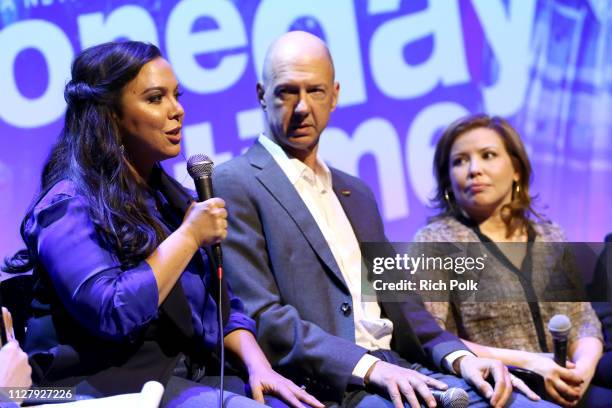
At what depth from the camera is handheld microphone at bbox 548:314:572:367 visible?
9.61ft

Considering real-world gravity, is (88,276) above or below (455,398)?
above

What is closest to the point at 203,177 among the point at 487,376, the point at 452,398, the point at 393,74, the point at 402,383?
the point at 402,383

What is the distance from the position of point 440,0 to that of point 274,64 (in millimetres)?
1065

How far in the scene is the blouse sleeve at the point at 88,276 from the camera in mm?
2289

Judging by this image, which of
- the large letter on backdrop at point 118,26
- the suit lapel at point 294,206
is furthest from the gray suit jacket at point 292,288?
the large letter on backdrop at point 118,26

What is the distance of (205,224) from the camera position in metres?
2.39

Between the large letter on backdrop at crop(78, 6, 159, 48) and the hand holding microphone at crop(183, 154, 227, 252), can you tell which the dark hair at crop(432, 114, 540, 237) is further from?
the hand holding microphone at crop(183, 154, 227, 252)

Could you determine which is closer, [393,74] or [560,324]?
[560,324]

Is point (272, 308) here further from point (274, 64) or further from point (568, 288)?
point (568, 288)

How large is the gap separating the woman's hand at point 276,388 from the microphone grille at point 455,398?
38 cm

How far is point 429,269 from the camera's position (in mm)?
3365

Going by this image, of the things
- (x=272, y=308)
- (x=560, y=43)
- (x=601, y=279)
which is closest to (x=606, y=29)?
(x=560, y=43)

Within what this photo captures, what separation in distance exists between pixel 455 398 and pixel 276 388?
1.74 ft

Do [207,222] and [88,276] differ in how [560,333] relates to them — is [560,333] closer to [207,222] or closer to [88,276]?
[207,222]
